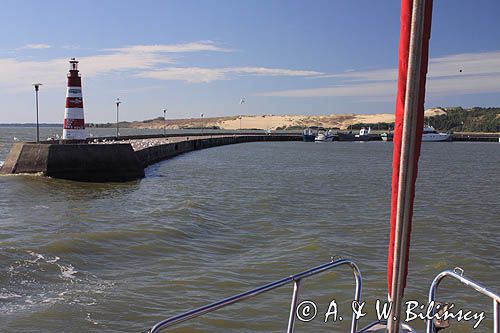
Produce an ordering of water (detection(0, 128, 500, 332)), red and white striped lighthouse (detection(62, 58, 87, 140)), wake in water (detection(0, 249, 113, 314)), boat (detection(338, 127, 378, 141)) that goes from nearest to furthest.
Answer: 1. water (detection(0, 128, 500, 332))
2. wake in water (detection(0, 249, 113, 314))
3. red and white striped lighthouse (detection(62, 58, 87, 140))
4. boat (detection(338, 127, 378, 141))

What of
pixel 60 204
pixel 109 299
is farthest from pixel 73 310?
pixel 60 204

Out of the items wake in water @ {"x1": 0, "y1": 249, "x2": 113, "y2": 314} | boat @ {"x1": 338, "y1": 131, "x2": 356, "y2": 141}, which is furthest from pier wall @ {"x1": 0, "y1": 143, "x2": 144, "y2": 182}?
boat @ {"x1": 338, "y1": 131, "x2": 356, "y2": 141}

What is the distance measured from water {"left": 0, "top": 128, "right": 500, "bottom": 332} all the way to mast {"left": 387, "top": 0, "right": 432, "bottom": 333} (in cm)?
512

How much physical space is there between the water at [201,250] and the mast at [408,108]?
→ 16.8 ft

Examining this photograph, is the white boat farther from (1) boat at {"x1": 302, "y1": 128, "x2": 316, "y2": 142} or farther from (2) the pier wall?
(2) the pier wall

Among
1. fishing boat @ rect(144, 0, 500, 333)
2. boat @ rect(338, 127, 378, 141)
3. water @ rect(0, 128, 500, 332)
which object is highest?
fishing boat @ rect(144, 0, 500, 333)

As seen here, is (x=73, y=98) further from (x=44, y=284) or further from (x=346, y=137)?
(x=346, y=137)

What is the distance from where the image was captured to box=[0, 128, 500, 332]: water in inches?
293

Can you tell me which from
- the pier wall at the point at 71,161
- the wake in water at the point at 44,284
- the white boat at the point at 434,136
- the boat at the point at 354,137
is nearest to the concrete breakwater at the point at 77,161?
the pier wall at the point at 71,161

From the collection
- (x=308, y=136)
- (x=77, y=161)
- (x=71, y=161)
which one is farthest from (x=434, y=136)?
(x=71, y=161)

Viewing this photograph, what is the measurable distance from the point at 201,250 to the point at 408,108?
9334mm

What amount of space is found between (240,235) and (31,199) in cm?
876

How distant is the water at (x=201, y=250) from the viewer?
7430mm

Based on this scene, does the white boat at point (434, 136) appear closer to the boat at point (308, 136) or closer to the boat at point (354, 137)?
the boat at point (354, 137)
